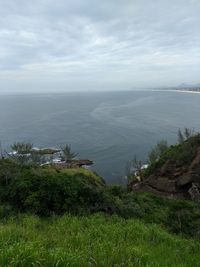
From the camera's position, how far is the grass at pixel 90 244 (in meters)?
6.42

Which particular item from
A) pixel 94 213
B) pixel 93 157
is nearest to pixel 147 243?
pixel 94 213

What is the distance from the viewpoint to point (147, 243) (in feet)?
31.9

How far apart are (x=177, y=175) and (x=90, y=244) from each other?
3026 centimetres

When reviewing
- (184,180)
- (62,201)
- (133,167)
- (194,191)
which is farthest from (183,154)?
(133,167)

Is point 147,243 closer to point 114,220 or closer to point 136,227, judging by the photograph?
point 136,227

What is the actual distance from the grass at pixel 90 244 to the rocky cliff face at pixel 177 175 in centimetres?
2327

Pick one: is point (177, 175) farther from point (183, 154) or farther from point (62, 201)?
point (62, 201)

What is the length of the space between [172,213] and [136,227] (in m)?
5.50

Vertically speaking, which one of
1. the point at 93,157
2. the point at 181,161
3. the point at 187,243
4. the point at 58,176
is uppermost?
the point at 58,176

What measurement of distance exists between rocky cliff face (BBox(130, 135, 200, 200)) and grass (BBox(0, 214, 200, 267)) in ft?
76.4

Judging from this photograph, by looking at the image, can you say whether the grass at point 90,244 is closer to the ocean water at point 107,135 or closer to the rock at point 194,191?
the rock at point 194,191

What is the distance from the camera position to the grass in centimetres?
642

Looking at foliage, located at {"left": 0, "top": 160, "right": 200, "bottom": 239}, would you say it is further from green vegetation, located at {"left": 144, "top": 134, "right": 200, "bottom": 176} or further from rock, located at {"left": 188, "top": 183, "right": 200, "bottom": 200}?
green vegetation, located at {"left": 144, "top": 134, "right": 200, "bottom": 176}

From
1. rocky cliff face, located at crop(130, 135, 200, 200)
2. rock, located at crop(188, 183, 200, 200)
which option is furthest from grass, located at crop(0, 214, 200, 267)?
rocky cliff face, located at crop(130, 135, 200, 200)
